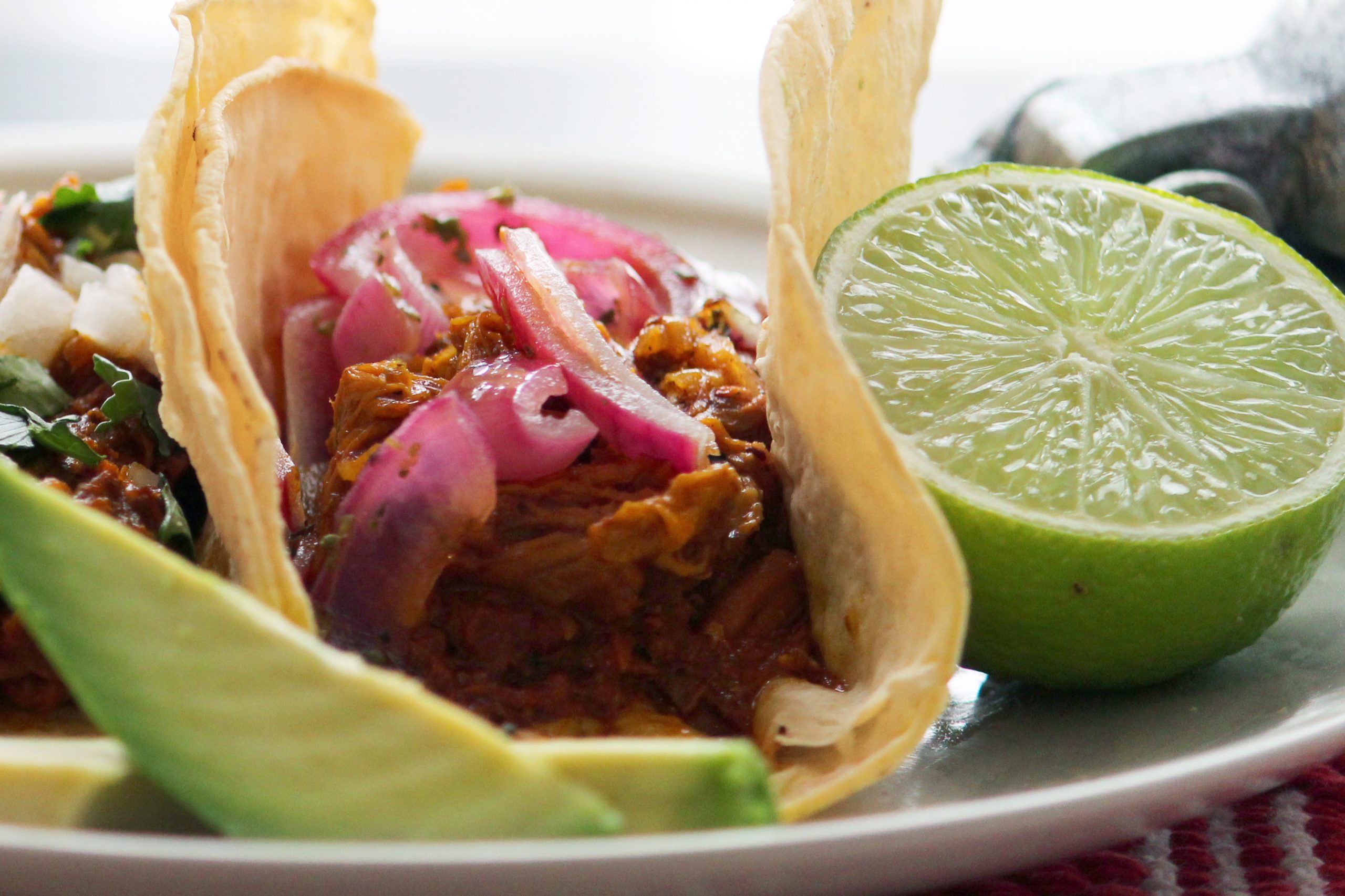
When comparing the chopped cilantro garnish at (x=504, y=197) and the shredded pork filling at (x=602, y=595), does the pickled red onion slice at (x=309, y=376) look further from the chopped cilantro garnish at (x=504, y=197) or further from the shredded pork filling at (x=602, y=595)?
the chopped cilantro garnish at (x=504, y=197)

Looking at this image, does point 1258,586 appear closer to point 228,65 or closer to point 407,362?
point 407,362

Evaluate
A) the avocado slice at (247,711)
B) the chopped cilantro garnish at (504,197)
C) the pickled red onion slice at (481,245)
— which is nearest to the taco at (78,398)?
the avocado slice at (247,711)

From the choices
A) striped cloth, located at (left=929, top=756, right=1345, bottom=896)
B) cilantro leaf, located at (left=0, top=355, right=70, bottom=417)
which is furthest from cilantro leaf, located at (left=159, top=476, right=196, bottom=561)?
striped cloth, located at (left=929, top=756, right=1345, bottom=896)

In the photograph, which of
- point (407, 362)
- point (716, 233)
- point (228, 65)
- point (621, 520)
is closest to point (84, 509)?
point (621, 520)

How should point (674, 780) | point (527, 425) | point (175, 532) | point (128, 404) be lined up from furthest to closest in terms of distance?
point (128, 404) < point (175, 532) < point (527, 425) < point (674, 780)

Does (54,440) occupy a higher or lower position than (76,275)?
lower

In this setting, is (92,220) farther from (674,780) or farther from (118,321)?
(674,780)

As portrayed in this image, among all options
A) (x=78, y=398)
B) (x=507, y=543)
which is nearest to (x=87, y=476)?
(x=78, y=398)
